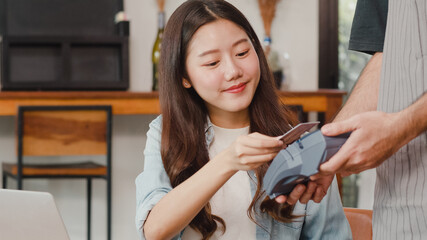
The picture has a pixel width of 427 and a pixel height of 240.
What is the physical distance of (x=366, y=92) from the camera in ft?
3.75

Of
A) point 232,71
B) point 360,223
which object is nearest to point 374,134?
point 232,71

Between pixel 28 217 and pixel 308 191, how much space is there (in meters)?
0.47

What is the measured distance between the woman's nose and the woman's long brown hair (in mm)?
130

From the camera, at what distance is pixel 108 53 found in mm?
3615

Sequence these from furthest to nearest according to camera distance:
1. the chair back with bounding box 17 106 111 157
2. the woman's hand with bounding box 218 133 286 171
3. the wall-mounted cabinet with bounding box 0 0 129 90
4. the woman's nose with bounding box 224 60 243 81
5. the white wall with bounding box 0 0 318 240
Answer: the white wall with bounding box 0 0 318 240 → the wall-mounted cabinet with bounding box 0 0 129 90 → the chair back with bounding box 17 106 111 157 → the woman's nose with bounding box 224 60 243 81 → the woman's hand with bounding box 218 133 286 171

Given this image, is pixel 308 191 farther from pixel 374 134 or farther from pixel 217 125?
pixel 217 125

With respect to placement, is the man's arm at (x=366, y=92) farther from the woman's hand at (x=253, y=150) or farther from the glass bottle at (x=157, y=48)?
the glass bottle at (x=157, y=48)

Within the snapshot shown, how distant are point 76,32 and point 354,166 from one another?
2.99m

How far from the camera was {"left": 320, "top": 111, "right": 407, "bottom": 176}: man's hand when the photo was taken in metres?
0.86

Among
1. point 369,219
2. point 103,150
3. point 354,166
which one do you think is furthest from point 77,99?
point 354,166

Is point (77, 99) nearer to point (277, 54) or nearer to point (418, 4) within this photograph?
point (277, 54)

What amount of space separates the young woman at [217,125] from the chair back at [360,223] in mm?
59

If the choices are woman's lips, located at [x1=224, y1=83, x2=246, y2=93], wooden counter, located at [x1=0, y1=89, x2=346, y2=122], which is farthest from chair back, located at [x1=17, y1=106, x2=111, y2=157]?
woman's lips, located at [x1=224, y1=83, x2=246, y2=93]

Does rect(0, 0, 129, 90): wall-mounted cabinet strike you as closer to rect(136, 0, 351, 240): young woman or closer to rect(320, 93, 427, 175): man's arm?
rect(136, 0, 351, 240): young woman
